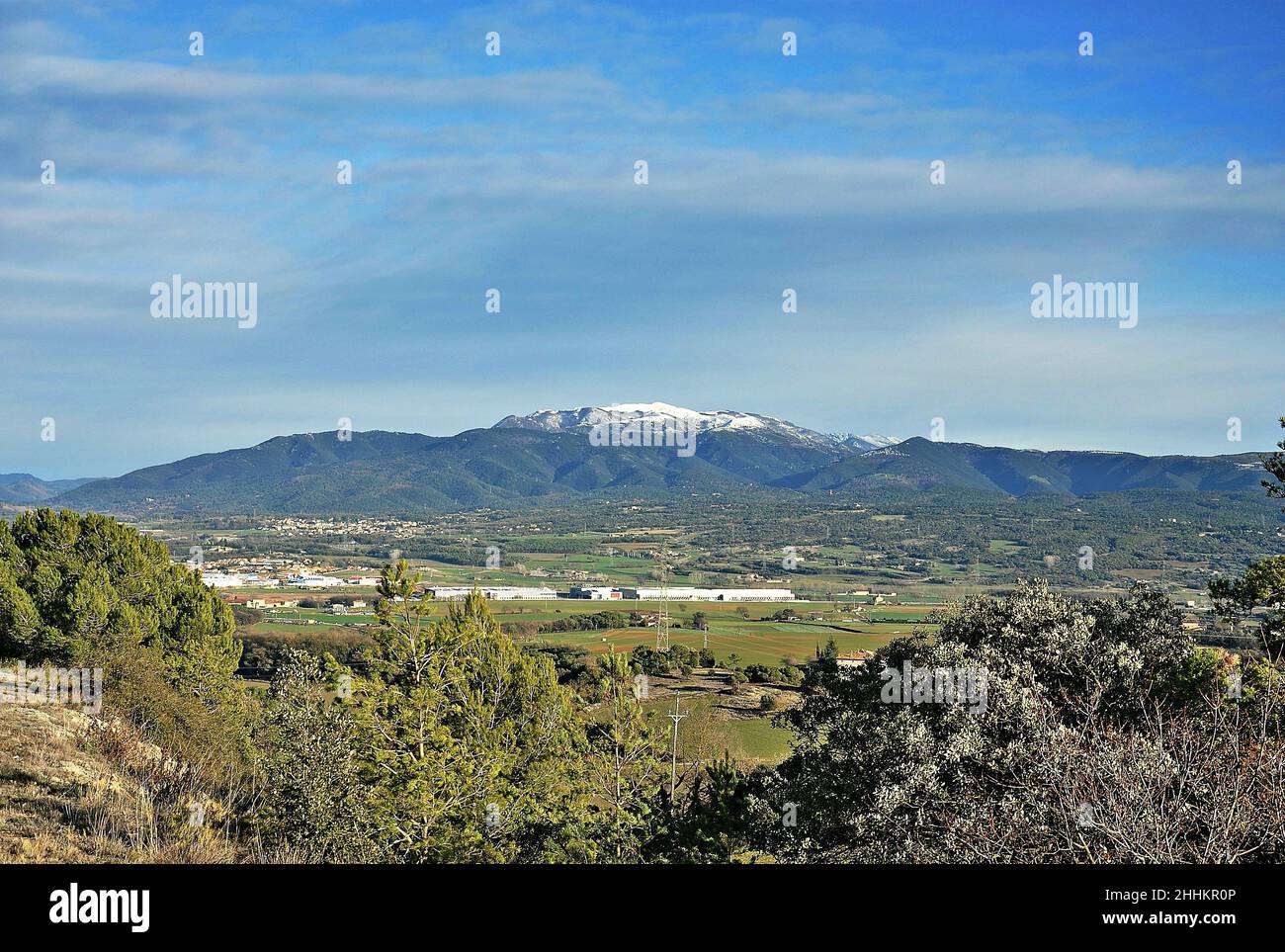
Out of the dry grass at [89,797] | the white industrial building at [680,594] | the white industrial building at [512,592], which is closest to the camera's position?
the dry grass at [89,797]

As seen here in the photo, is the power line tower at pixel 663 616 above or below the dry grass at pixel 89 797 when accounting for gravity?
below

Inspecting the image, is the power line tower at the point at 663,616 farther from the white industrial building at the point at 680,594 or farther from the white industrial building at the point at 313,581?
the white industrial building at the point at 313,581

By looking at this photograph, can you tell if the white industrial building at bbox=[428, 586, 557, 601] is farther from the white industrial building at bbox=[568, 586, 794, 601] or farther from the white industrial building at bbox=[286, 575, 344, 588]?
the white industrial building at bbox=[286, 575, 344, 588]

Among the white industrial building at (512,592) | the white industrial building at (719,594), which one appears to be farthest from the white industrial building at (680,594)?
the white industrial building at (512,592)

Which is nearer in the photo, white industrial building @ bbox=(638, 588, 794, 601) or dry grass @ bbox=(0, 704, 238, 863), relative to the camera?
dry grass @ bbox=(0, 704, 238, 863)

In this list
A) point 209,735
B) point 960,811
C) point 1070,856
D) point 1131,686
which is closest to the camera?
point 1070,856

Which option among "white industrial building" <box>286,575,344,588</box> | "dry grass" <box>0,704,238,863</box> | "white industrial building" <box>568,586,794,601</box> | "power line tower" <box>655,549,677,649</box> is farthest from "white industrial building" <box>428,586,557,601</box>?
"dry grass" <box>0,704,238,863</box>

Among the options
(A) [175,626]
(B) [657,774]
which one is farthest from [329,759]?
(A) [175,626]
